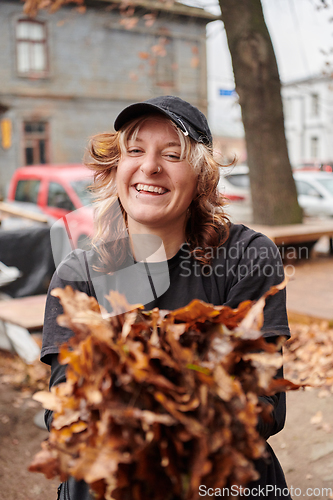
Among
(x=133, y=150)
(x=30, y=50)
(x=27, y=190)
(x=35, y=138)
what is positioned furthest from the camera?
(x=35, y=138)

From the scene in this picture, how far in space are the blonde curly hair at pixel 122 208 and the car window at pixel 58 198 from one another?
671cm

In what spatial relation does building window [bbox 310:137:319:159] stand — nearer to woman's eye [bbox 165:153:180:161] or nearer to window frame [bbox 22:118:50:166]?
window frame [bbox 22:118:50:166]

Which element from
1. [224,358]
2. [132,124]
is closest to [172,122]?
[132,124]

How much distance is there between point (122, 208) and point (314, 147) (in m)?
48.3

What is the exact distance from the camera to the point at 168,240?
1887 millimetres

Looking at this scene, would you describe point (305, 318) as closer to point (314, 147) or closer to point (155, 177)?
point (155, 177)

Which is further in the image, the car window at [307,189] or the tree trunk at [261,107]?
the car window at [307,189]

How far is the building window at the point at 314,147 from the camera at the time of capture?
46.8 m

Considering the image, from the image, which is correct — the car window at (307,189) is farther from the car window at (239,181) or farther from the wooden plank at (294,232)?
the wooden plank at (294,232)

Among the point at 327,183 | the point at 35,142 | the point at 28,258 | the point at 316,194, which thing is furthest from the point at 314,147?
the point at 28,258

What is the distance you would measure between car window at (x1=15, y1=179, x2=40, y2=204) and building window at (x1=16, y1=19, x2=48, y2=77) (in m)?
11.7

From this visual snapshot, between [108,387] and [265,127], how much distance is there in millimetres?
7298

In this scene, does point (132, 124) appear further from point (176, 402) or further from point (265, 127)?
point (265, 127)

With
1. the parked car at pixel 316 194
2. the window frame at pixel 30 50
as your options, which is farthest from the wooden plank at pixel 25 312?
the window frame at pixel 30 50
